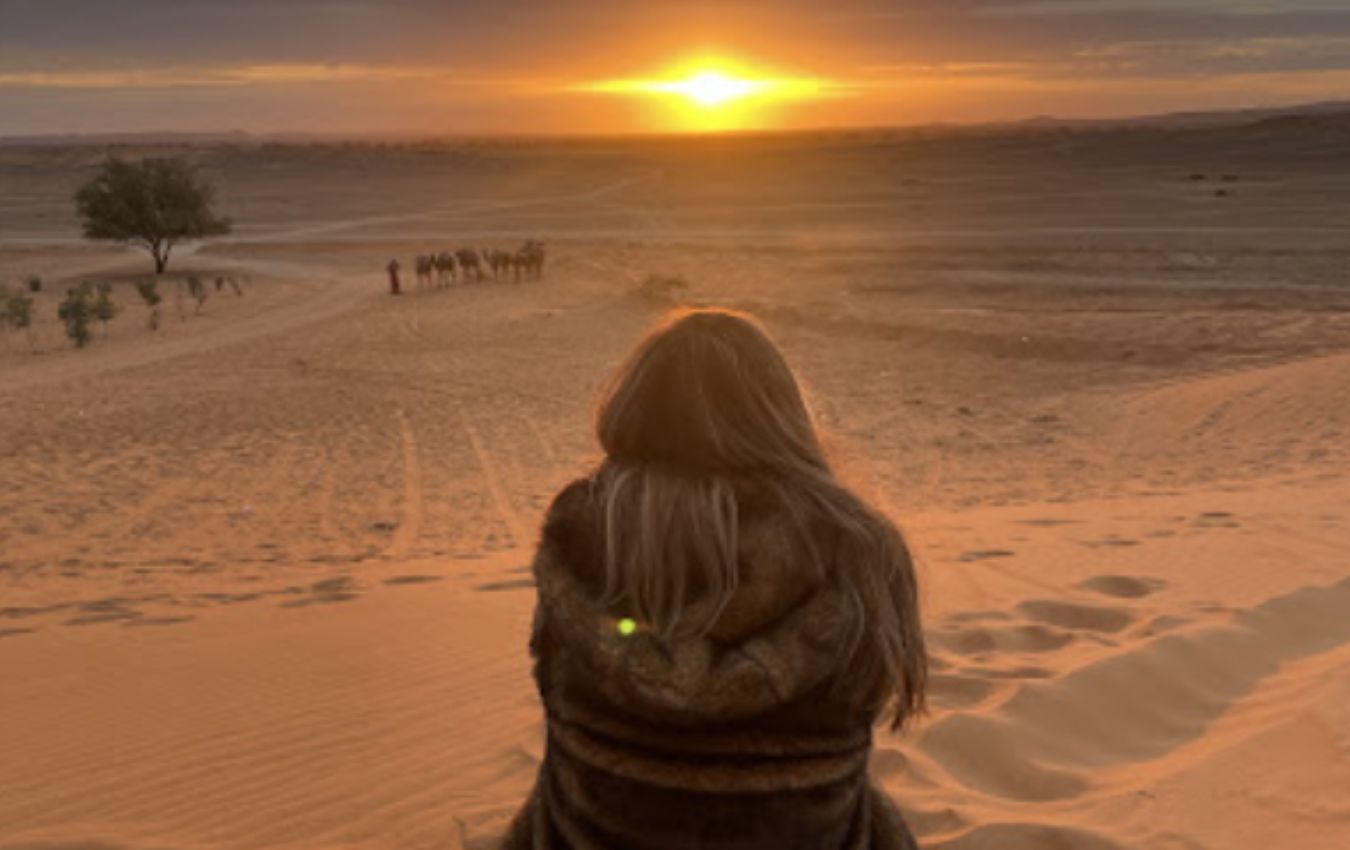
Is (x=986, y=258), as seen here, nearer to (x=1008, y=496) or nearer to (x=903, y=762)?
(x=1008, y=496)

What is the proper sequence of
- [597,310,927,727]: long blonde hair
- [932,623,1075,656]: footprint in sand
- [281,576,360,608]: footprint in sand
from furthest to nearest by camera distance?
[281,576,360,608]: footprint in sand → [932,623,1075,656]: footprint in sand → [597,310,927,727]: long blonde hair

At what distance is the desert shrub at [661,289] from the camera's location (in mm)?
26469

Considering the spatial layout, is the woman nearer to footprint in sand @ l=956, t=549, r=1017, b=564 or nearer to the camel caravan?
footprint in sand @ l=956, t=549, r=1017, b=564

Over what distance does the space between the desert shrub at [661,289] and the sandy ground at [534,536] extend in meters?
0.38

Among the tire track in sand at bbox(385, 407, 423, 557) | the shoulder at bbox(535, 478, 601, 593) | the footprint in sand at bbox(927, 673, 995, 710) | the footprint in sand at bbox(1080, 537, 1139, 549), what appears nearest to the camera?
the shoulder at bbox(535, 478, 601, 593)

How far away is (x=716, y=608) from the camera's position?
2.48 m

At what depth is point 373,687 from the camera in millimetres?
5711

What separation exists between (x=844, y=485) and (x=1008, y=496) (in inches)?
335

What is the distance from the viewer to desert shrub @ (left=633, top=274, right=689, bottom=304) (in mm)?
26469

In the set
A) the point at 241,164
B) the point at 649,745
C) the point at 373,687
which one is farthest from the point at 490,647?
the point at 241,164

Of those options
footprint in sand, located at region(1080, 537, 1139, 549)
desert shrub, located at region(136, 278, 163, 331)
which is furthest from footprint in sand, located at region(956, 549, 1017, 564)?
desert shrub, located at region(136, 278, 163, 331)

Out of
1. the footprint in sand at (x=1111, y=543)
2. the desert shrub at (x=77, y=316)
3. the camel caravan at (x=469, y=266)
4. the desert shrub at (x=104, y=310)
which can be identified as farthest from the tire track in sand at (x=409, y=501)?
the camel caravan at (x=469, y=266)

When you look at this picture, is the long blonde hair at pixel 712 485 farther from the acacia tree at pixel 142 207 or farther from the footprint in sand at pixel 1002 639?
the acacia tree at pixel 142 207

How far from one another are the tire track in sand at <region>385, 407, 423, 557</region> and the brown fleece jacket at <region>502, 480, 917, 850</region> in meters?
6.40
